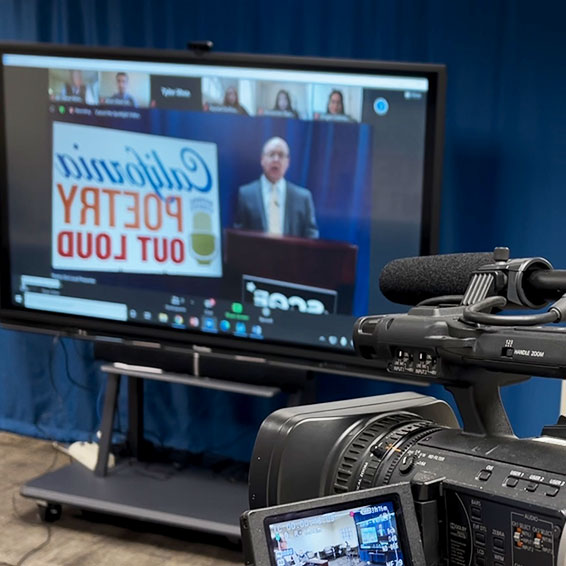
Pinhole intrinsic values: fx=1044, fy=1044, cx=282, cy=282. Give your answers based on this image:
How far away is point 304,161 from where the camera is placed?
3107 mm

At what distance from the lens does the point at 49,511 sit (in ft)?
11.1

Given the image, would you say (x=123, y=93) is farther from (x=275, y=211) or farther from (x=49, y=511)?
(x=49, y=511)

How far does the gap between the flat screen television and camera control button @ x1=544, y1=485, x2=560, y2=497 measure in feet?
6.26

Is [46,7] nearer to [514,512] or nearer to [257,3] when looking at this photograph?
[257,3]

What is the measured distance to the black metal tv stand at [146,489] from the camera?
317 cm

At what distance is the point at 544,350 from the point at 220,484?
2.47m

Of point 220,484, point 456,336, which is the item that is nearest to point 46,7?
point 220,484

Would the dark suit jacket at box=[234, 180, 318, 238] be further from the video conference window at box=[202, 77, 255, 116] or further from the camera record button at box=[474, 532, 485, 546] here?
the camera record button at box=[474, 532, 485, 546]

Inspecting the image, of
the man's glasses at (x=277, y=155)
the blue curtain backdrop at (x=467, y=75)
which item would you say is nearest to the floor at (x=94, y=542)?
the blue curtain backdrop at (x=467, y=75)

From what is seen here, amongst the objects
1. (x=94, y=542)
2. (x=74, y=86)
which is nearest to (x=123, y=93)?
(x=74, y=86)

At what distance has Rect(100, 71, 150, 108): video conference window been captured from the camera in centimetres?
327

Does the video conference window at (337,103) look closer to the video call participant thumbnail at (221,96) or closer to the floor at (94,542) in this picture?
the video call participant thumbnail at (221,96)

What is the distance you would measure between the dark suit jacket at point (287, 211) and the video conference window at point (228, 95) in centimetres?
23

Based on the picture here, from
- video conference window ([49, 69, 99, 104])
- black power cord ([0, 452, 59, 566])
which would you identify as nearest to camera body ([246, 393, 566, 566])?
black power cord ([0, 452, 59, 566])
